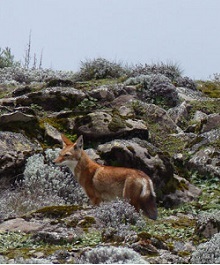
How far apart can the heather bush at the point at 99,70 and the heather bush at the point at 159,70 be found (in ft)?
1.56

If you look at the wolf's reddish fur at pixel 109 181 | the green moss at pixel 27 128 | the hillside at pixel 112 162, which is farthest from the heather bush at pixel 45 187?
the green moss at pixel 27 128

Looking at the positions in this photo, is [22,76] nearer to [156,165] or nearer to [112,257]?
[156,165]

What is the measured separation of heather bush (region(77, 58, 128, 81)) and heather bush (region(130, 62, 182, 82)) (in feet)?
1.56

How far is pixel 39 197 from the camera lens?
12.5m

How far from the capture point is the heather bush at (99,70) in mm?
22891

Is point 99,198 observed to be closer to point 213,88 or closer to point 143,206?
point 143,206

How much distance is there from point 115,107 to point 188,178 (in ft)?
13.1

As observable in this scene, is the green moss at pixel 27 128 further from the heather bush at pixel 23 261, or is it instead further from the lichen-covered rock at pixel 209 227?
the heather bush at pixel 23 261

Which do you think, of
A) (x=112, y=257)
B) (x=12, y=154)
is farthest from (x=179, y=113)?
(x=112, y=257)

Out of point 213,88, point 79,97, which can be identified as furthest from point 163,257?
point 213,88

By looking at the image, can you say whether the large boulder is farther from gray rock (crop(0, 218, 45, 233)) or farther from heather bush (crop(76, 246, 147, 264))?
heather bush (crop(76, 246, 147, 264))

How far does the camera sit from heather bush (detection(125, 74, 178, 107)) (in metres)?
20.0

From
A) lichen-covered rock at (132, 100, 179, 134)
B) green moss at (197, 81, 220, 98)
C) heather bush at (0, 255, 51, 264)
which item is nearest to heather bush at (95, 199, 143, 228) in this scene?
heather bush at (0, 255, 51, 264)

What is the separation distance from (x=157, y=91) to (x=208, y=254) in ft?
40.0
